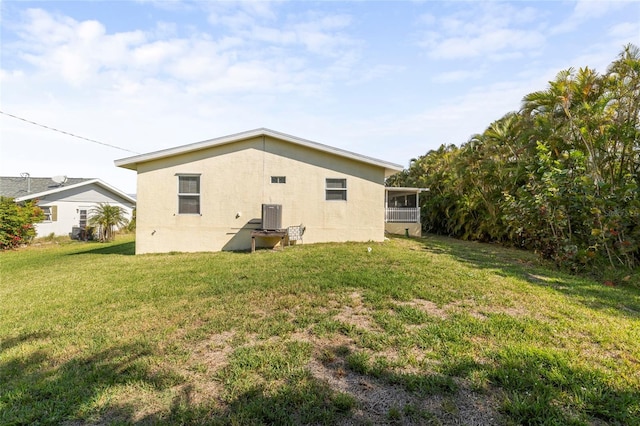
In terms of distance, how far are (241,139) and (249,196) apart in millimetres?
1866

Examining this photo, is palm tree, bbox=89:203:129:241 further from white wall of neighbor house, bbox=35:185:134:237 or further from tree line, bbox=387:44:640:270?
tree line, bbox=387:44:640:270

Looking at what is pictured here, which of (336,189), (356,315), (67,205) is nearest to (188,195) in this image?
(336,189)

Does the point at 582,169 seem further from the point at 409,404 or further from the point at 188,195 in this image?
the point at 188,195

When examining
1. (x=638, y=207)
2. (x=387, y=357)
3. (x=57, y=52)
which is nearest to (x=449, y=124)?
(x=638, y=207)

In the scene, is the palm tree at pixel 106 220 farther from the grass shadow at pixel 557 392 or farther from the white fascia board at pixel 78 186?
the grass shadow at pixel 557 392

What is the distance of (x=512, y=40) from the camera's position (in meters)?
7.06

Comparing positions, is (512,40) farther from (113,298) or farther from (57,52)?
(57,52)

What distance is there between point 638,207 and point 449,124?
888cm

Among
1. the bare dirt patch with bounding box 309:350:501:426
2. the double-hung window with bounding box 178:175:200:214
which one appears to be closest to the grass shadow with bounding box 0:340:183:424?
the bare dirt patch with bounding box 309:350:501:426

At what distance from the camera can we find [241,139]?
9.41 m

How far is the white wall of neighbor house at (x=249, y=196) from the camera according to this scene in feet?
30.5

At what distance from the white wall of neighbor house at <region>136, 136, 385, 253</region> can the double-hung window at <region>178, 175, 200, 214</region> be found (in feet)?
0.45

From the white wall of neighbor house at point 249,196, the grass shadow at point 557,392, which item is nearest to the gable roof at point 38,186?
the white wall of neighbor house at point 249,196

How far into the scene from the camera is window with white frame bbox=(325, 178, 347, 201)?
9.80 metres
